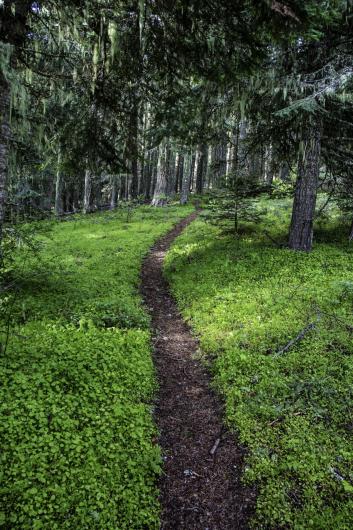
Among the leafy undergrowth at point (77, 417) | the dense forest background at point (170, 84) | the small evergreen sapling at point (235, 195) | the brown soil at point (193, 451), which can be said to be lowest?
the brown soil at point (193, 451)

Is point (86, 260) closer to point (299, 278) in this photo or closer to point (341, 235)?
point (299, 278)

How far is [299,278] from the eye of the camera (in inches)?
394

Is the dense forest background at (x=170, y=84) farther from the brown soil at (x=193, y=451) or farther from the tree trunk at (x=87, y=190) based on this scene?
the tree trunk at (x=87, y=190)

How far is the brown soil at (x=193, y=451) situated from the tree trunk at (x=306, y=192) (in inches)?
225

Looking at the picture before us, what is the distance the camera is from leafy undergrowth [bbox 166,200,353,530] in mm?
4438

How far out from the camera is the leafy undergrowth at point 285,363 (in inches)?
175

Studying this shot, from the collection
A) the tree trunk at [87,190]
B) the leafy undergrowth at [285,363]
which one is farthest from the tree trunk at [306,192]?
the tree trunk at [87,190]

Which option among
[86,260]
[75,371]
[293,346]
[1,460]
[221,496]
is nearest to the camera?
[1,460]

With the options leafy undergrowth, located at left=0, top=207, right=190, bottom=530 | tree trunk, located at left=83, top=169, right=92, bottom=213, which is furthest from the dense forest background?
tree trunk, located at left=83, top=169, right=92, bottom=213

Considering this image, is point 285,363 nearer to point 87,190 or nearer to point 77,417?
point 77,417

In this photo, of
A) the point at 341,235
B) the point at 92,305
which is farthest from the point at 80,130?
the point at 341,235

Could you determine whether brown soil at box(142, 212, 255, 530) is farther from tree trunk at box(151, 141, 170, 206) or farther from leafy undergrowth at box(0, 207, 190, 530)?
tree trunk at box(151, 141, 170, 206)

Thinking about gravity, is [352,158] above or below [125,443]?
above

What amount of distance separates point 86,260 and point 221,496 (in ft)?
33.5
